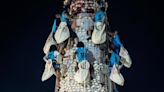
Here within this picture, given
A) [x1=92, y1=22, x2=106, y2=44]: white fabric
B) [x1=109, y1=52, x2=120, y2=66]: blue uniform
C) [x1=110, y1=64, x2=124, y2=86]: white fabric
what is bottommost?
[x1=110, y1=64, x2=124, y2=86]: white fabric

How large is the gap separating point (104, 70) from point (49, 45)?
559 mm

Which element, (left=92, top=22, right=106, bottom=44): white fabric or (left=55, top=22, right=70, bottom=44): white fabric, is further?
(left=55, top=22, right=70, bottom=44): white fabric

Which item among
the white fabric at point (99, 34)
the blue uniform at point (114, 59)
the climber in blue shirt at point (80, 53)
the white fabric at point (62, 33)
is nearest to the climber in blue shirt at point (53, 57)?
the white fabric at point (62, 33)

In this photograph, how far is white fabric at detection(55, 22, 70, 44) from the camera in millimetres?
3752

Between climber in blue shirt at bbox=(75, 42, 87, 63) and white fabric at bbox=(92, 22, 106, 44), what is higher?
white fabric at bbox=(92, 22, 106, 44)

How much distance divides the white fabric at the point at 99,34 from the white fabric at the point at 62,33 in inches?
9.7

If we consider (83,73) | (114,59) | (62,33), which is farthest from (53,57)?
(114,59)

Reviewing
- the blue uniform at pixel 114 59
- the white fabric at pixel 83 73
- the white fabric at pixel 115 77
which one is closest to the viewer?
the white fabric at pixel 83 73

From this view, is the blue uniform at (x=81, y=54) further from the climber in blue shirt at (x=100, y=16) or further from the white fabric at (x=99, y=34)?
the climber in blue shirt at (x=100, y=16)

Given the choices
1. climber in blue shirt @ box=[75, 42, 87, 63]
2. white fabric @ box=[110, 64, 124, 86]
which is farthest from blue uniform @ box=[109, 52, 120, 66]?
climber in blue shirt @ box=[75, 42, 87, 63]

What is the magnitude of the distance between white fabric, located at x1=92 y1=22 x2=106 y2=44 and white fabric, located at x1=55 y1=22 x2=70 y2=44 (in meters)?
0.25

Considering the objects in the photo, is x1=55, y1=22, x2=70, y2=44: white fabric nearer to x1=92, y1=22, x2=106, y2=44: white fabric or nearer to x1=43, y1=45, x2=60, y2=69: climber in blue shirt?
x1=43, y1=45, x2=60, y2=69: climber in blue shirt

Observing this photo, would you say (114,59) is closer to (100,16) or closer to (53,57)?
(100,16)

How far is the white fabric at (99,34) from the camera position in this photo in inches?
143
